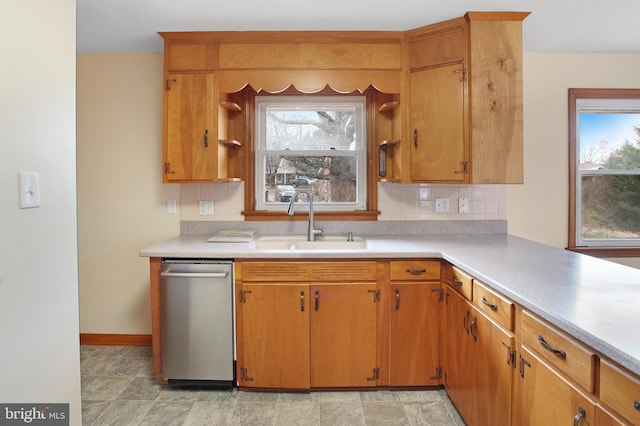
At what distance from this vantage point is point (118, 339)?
298cm

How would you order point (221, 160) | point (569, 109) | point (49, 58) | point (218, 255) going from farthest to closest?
point (569, 109) < point (221, 160) < point (218, 255) < point (49, 58)

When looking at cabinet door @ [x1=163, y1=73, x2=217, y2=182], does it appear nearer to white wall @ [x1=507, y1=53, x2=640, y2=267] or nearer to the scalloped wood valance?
the scalloped wood valance

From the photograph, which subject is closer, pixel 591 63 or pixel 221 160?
pixel 221 160

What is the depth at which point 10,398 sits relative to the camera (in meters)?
1.11

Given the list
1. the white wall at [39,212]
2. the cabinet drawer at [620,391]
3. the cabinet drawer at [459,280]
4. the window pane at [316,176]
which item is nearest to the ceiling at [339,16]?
the window pane at [316,176]

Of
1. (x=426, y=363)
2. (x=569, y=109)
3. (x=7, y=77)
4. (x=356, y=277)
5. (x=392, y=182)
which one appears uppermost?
(x=569, y=109)

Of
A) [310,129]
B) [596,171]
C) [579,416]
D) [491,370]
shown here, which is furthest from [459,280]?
[596,171]

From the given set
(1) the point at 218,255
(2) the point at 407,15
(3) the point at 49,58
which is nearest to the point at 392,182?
(2) the point at 407,15

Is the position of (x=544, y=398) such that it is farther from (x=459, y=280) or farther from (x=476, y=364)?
(x=459, y=280)

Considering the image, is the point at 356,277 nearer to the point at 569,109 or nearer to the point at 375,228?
the point at 375,228

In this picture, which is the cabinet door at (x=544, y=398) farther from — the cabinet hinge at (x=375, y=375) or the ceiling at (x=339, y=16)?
the ceiling at (x=339, y=16)

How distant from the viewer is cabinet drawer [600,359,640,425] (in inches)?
34.1

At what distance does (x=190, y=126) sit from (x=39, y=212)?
146 cm

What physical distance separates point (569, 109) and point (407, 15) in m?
1.54
